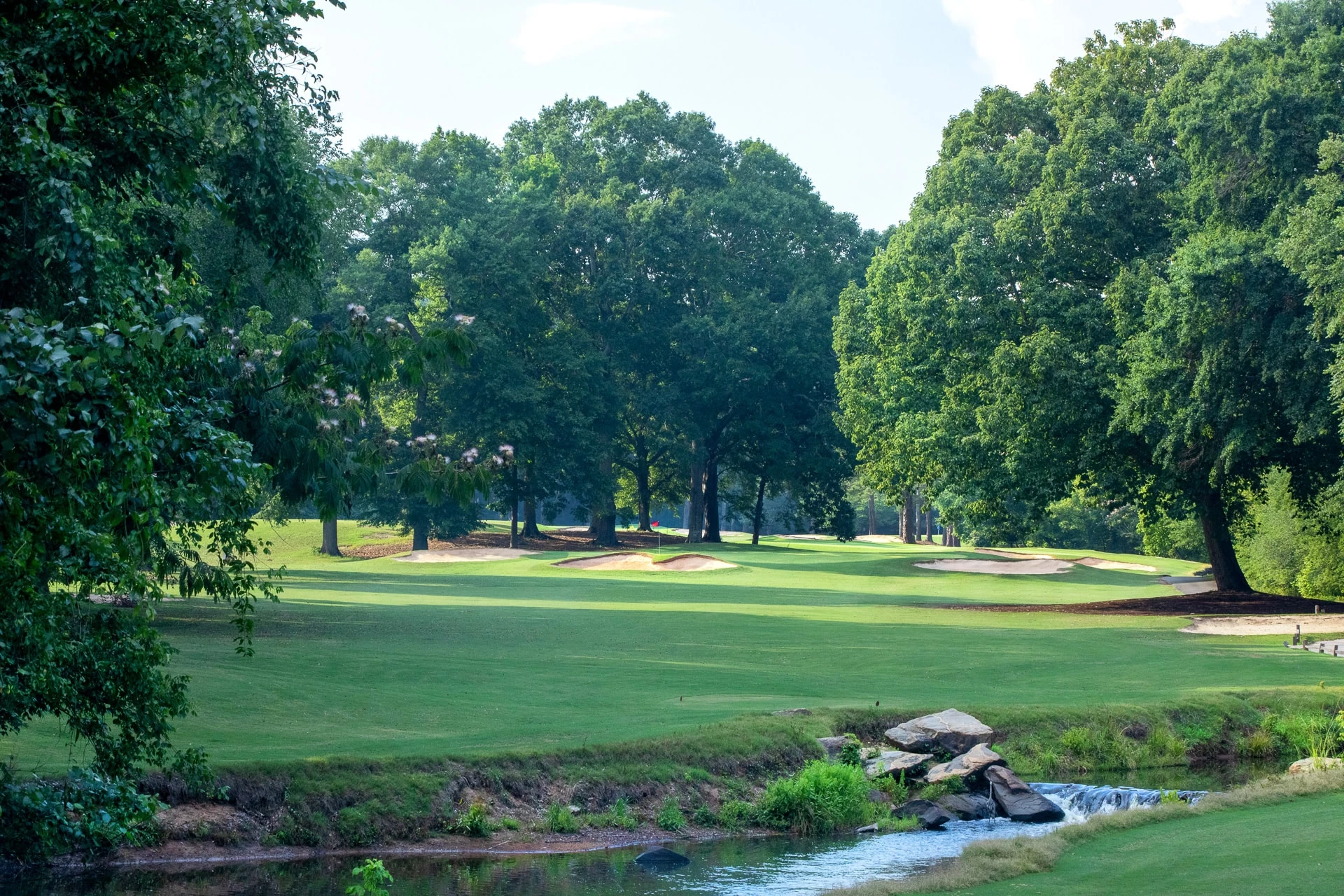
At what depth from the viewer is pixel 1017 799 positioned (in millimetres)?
16188

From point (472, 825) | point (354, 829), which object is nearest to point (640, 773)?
point (472, 825)

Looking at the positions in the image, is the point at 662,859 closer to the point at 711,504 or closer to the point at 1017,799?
the point at 1017,799

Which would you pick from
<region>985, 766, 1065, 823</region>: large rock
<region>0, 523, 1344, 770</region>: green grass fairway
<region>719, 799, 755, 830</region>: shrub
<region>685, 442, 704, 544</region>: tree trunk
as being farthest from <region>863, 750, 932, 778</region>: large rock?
<region>685, 442, 704, 544</region>: tree trunk

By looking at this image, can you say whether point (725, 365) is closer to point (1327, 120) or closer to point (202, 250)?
point (1327, 120)

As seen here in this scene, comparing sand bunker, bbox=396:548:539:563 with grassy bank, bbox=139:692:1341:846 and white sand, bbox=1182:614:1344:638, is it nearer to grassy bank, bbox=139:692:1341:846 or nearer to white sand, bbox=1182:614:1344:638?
white sand, bbox=1182:614:1344:638

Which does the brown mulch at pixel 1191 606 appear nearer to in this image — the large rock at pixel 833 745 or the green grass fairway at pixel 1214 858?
the large rock at pixel 833 745

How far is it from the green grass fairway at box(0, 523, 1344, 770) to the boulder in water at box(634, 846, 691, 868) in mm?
2499

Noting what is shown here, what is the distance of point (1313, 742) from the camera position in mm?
18516

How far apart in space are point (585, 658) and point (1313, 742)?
12.9m

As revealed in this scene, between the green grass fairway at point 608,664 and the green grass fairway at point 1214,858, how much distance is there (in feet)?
21.0

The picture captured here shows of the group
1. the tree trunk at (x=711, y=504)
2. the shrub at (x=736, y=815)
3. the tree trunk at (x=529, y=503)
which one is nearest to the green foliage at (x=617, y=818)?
the shrub at (x=736, y=815)

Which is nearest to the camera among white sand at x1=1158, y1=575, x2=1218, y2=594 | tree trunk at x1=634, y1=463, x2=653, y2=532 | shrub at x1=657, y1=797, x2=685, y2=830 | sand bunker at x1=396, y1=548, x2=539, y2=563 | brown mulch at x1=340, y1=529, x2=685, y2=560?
shrub at x1=657, y1=797, x2=685, y2=830

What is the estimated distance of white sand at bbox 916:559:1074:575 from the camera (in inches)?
2276

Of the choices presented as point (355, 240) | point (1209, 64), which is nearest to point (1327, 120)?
point (1209, 64)
